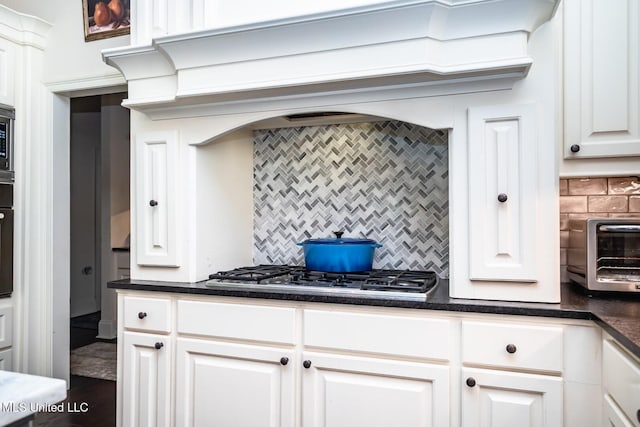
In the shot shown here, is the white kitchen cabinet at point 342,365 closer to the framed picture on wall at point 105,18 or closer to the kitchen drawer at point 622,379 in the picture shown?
the kitchen drawer at point 622,379

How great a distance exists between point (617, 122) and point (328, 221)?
1333 millimetres

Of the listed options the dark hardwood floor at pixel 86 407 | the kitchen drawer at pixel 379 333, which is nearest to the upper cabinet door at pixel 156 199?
the kitchen drawer at pixel 379 333

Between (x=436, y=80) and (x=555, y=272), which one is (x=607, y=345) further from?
(x=436, y=80)

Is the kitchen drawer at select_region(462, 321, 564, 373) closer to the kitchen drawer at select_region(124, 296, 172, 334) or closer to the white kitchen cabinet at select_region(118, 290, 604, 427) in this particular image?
the white kitchen cabinet at select_region(118, 290, 604, 427)

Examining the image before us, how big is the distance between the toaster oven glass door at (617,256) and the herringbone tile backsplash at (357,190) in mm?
643

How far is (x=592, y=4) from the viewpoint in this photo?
1810 mm

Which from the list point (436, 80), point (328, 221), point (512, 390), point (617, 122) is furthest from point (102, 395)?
point (617, 122)

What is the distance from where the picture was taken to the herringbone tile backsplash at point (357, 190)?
222 centimetres

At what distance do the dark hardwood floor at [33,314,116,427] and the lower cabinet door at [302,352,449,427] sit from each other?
57.0 inches

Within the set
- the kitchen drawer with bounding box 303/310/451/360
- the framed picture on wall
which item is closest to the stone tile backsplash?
the kitchen drawer with bounding box 303/310/451/360

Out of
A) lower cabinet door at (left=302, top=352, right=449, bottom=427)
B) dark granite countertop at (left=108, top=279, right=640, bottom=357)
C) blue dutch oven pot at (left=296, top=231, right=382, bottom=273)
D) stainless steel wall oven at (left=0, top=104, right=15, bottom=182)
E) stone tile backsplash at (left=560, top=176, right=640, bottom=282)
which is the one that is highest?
stainless steel wall oven at (left=0, top=104, right=15, bottom=182)

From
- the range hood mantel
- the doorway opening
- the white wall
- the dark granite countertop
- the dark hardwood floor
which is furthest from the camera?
the doorway opening

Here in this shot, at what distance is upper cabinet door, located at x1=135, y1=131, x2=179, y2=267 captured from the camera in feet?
7.00

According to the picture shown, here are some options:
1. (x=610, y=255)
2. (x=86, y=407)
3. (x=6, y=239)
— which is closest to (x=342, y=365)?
(x=610, y=255)
